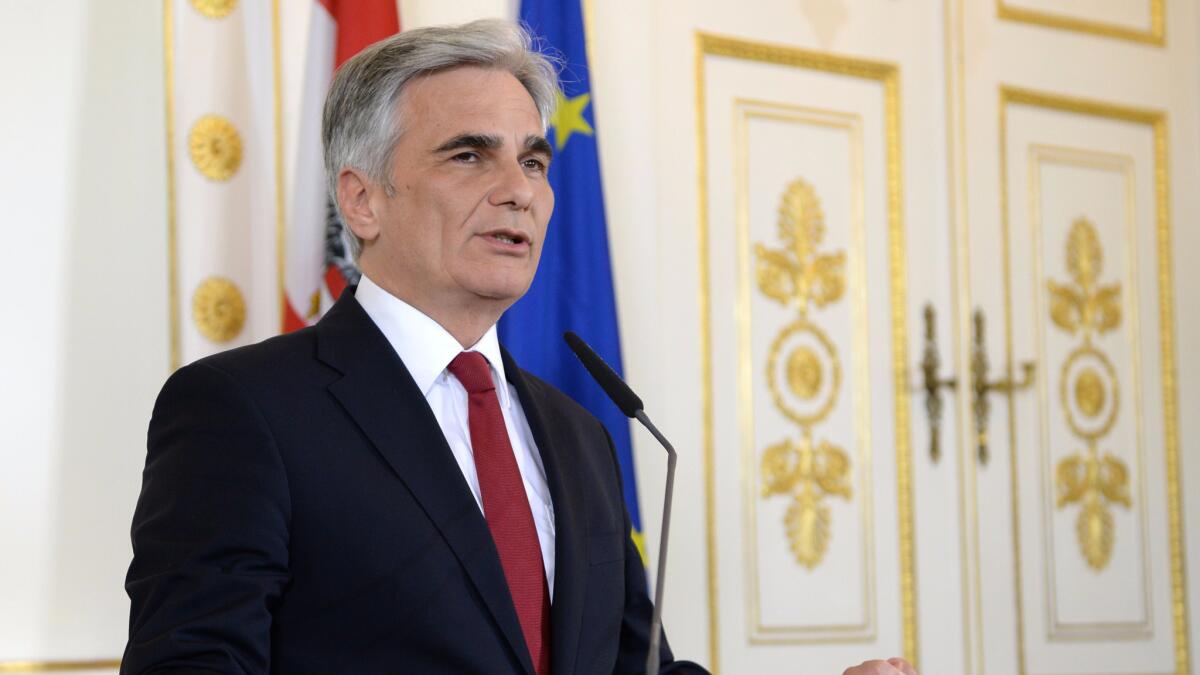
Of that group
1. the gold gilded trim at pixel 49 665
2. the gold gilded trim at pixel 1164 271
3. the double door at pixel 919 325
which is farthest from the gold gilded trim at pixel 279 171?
the gold gilded trim at pixel 1164 271

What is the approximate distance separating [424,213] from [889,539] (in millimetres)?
2768

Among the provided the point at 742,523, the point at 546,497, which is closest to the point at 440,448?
the point at 546,497

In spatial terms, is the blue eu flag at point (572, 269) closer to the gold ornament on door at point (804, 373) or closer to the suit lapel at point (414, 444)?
the gold ornament on door at point (804, 373)

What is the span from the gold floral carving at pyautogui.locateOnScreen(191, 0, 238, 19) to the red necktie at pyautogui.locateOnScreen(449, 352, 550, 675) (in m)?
1.73

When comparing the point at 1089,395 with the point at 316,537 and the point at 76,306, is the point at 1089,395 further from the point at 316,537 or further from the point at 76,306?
the point at 316,537

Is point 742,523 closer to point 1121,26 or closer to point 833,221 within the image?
point 833,221

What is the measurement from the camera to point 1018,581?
4.79 m

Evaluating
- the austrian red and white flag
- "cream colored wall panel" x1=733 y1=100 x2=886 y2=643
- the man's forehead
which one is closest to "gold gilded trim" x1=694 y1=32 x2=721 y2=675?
"cream colored wall panel" x1=733 y1=100 x2=886 y2=643

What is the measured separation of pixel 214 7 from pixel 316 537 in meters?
2.02

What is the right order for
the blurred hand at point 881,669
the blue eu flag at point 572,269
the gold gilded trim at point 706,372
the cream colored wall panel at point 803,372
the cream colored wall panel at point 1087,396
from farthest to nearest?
the cream colored wall panel at point 1087,396 → the cream colored wall panel at point 803,372 → the gold gilded trim at point 706,372 → the blue eu flag at point 572,269 → the blurred hand at point 881,669

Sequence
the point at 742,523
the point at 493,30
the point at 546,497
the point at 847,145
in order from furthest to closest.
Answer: the point at 847,145, the point at 742,523, the point at 493,30, the point at 546,497

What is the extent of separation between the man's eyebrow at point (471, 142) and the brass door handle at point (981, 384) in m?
2.92

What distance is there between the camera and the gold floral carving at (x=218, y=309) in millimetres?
3422

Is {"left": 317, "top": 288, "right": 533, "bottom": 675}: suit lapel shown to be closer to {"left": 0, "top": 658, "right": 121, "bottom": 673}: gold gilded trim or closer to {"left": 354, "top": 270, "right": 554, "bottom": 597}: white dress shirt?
{"left": 354, "top": 270, "right": 554, "bottom": 597}: white dress shirt
